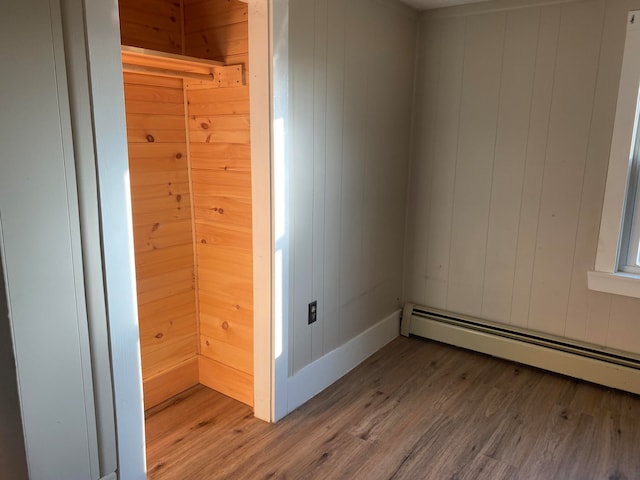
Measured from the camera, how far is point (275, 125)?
1992 mm

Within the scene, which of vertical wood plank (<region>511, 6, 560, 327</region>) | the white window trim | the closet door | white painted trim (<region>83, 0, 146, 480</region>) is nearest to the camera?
the closet door

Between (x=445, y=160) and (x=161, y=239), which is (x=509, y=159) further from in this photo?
(x=161, y=239)

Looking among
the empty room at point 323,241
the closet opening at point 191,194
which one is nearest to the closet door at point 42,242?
the empty room at point 323,241

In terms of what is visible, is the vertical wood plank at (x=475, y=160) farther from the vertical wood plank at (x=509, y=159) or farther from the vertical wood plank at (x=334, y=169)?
the vertical wood plank at (x=334, y=169)

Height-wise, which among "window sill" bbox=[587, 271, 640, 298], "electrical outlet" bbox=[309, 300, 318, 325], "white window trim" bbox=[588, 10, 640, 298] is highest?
"white window trim" bbox=[588, 10, 640, 298]

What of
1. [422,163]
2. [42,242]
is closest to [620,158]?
[422,163]

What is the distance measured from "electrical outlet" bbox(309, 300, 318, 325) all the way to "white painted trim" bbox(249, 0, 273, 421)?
0.29 meters

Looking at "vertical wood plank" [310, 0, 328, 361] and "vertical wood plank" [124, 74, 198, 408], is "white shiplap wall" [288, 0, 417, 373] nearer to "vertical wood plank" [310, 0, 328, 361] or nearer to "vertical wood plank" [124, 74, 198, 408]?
"vertical wood plank" [310, 0, 328, 361]

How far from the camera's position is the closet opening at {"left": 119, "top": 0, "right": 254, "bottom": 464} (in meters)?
2.15

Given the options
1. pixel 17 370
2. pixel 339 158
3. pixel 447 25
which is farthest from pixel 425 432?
pixel 447 25

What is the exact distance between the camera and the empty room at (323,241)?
1400mm

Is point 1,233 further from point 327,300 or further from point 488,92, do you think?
point 488,92

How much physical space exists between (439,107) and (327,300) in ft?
4.49

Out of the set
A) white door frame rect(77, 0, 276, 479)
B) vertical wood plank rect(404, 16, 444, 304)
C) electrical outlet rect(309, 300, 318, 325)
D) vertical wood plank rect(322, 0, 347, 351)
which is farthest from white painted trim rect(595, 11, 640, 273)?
white door frame rect(77, 0, 276, 479)
